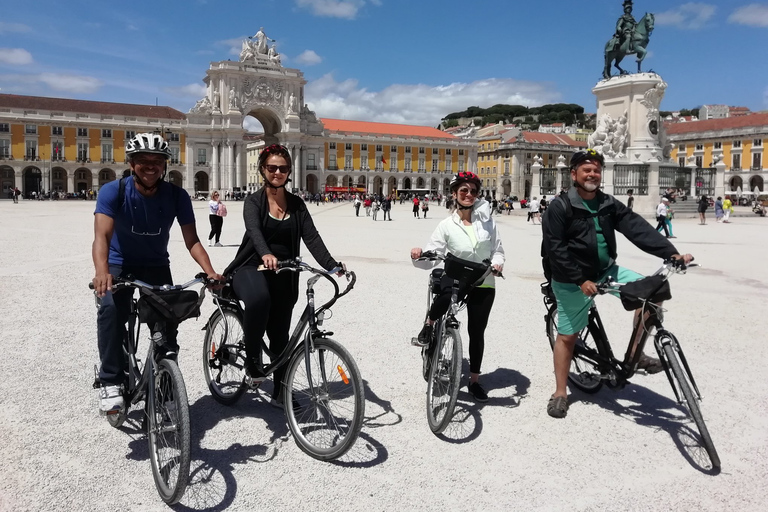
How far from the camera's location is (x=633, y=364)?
3.47 metres

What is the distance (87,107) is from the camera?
2608 inches

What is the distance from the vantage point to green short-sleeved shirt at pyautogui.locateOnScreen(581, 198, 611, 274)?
3506 millimetres

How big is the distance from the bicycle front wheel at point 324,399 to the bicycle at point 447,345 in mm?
630

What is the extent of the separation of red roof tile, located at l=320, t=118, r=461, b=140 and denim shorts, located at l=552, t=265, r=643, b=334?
77569 mm

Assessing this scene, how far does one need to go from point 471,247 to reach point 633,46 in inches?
1132

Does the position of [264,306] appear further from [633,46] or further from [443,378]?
[633,46]

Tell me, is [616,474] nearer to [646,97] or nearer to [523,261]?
[523,261]

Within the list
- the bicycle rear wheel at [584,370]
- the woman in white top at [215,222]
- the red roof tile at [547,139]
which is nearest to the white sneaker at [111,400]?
the bicycle rear wheel at [584,370]

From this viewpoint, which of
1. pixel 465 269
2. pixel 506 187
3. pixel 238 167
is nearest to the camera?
pixel 465 269

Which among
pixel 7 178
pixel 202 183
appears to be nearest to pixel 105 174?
pixel 7 178

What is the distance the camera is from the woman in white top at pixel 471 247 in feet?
12.5

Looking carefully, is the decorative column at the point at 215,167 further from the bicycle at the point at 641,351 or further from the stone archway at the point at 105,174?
the bicycle at the point at 641,351

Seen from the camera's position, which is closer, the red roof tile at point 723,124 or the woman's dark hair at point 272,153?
the woman's dark hair at point 272,153

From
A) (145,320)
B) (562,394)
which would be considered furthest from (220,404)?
(562,394)
